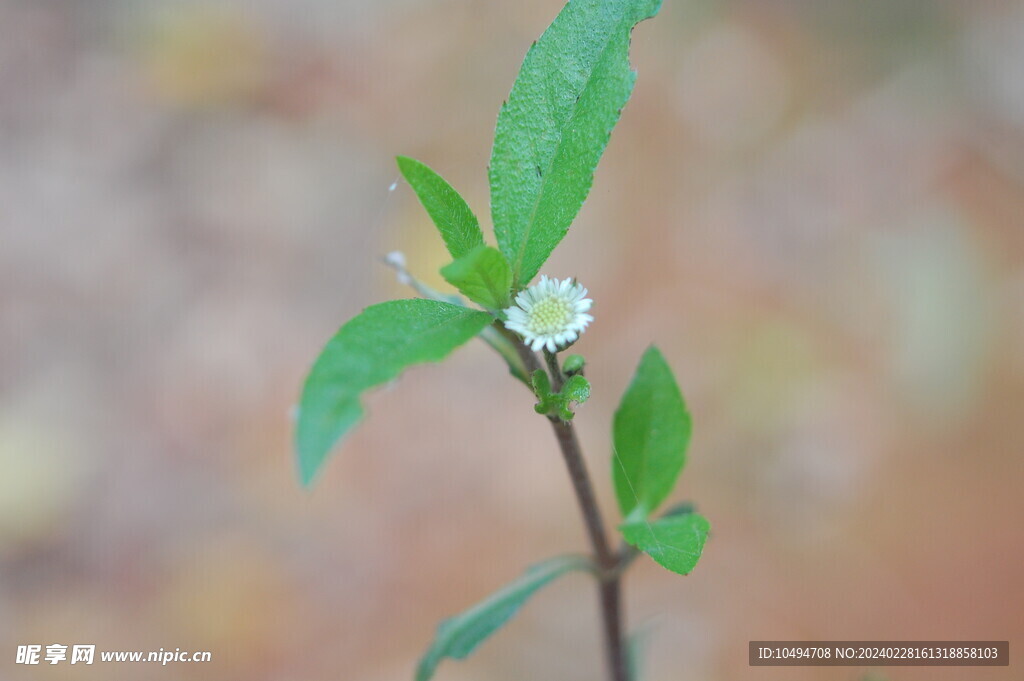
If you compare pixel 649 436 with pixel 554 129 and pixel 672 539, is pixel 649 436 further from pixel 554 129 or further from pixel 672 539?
pixel 554 129

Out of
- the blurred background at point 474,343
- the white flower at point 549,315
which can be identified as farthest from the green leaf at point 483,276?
the blurred background at point 474,343

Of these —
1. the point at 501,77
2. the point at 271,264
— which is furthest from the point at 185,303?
the point at 501,77

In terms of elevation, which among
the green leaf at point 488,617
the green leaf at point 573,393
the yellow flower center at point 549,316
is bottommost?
the green leaf at point 488,617

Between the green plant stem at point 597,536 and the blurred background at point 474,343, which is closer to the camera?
the green plant stem at point 597,536

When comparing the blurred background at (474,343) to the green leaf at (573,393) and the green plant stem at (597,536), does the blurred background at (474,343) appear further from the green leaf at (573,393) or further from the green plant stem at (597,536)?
the green leaf at (573,393)

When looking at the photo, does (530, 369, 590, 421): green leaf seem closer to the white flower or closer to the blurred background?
the white flower

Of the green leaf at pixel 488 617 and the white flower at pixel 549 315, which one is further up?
the white flower at pixel 549 315
